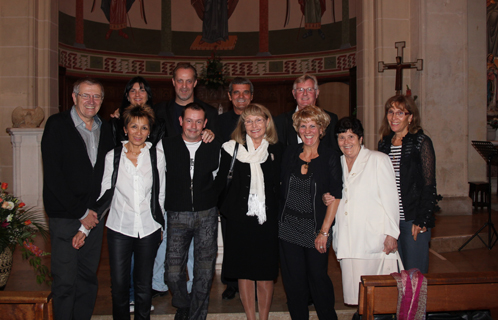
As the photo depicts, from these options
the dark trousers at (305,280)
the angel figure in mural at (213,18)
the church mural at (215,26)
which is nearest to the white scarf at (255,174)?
the dark trousers at (305,280)

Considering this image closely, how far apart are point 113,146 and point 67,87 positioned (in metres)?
8.60

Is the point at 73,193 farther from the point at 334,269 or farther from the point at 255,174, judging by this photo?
the point at 334,269

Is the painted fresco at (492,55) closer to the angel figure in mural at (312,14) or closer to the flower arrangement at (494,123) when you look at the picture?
the flower arrangement at (494,123)

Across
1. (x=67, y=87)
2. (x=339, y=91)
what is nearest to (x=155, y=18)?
(x=67, y=87)

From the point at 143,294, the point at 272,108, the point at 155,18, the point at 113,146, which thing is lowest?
the point at 143,294

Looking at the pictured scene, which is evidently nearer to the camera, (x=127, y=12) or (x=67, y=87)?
(x=67, y=87)

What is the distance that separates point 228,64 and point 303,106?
28.8ft

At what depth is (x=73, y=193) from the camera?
255 centimetres

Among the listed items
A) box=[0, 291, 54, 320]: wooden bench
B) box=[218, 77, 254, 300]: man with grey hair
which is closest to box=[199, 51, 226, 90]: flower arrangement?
box=[218, 77, 254, 300]: man with grey hair

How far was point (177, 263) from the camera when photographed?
2.71 meters

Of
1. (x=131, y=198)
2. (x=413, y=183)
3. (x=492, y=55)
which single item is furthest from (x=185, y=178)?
(x=492, y=55)

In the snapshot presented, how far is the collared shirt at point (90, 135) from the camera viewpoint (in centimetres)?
262

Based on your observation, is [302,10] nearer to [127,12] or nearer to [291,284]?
[127,12]

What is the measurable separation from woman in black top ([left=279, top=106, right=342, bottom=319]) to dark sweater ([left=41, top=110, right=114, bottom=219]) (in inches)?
51.1
